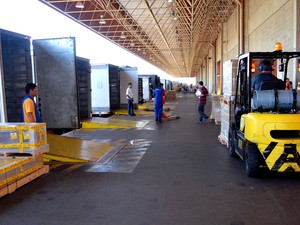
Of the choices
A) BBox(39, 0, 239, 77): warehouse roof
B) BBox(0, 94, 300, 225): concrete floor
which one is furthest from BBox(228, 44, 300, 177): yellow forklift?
BBox(39, 0, 239, 77): warehouse roof

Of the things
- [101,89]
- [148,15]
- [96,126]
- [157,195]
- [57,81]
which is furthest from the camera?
[148,15]

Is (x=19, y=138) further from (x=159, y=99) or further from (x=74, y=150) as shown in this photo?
(x=159, y=99)

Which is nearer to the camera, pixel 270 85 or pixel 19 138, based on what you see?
pixel 19 138

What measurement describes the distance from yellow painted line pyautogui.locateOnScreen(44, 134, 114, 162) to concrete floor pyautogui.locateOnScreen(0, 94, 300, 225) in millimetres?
357

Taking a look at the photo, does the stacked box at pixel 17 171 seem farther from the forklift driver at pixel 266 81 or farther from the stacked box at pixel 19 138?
the forklift driver at pixel 266 81

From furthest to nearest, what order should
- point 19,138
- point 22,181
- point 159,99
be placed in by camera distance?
1. point 159,99
2. point 19,138
3. point 22,181

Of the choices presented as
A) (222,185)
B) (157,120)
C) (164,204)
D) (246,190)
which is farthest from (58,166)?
(157,120)

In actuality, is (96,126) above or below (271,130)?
below

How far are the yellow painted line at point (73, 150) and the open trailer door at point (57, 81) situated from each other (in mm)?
1223

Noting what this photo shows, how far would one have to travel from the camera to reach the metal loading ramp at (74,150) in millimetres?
6679

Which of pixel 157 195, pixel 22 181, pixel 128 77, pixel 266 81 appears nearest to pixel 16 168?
pixel 22 181

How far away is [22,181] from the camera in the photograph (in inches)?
201

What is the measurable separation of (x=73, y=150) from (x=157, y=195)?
10.8 feet

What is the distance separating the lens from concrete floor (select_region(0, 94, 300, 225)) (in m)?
3.87
